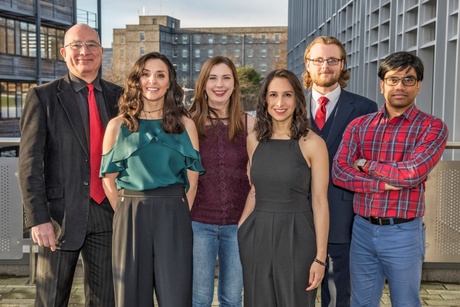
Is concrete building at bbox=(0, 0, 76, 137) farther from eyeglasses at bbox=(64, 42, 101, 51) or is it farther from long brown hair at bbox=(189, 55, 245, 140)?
long brown hair at bbox=(189, 55, 245, 140)

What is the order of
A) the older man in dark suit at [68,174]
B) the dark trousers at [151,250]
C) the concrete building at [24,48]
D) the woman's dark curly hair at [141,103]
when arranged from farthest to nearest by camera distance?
the concrete building at [24,48] < the older man in dark suit at [68,174] < the woman's dark curly hair at [141,103] < the dark trousers at [151,250]

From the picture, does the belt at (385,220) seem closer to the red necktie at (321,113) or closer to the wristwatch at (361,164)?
the wristwatch at (361,164)

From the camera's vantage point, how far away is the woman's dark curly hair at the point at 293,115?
3492mm

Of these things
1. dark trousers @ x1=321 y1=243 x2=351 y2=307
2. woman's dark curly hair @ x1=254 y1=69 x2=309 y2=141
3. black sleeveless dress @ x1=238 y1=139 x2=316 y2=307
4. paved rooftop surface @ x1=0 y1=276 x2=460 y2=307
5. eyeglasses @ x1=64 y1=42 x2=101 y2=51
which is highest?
eyeglasses @ x1=64 y1=42 x2=101 y2=51

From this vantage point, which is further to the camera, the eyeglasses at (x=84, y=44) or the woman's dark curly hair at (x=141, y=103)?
the eyeglasses at (x=84, y=44)

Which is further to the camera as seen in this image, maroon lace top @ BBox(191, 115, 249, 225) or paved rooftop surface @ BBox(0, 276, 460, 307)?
paved rooftop surface @ BBox(0, 276, 460, 307)

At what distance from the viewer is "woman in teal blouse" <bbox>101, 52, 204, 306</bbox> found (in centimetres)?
337

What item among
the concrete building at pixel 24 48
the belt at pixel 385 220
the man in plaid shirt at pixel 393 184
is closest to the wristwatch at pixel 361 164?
the man in plaid shirt at pixel 393 184

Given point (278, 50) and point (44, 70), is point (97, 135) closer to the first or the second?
point (44, 70)

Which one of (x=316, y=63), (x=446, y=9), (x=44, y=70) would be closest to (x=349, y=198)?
(x=316, y=63)

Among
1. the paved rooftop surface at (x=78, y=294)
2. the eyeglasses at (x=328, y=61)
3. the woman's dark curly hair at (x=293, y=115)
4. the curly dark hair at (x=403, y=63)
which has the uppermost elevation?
the eyeglasses at (x=328, y=61)

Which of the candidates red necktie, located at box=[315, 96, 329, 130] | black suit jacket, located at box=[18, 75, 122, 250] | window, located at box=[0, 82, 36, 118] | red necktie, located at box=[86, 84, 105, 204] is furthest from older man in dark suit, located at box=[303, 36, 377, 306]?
window, located at box=[0, 82, 36, 118]

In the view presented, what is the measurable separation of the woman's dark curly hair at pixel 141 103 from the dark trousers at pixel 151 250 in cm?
39

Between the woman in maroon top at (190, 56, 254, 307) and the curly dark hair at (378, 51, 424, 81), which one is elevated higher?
the curly dark hair at (378, 51, 424, 81)
